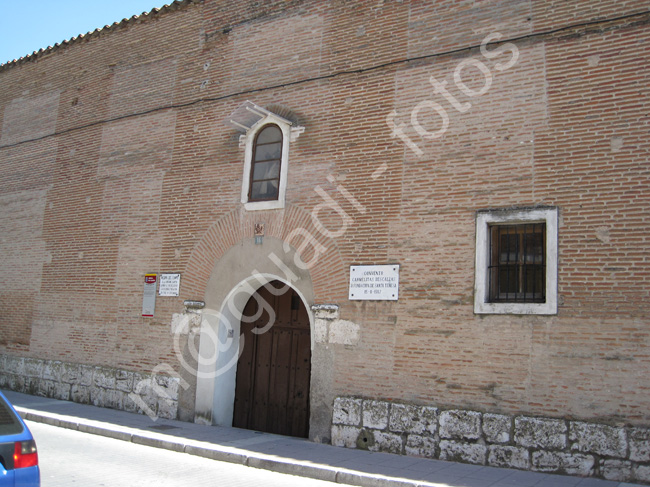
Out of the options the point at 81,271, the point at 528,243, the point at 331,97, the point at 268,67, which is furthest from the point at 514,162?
the point at 81,271

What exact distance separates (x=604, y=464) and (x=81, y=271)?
991 cm

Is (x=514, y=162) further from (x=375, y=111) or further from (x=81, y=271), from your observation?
(x=81, y=271)

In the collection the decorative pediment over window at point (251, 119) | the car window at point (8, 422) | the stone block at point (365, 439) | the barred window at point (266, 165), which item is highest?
the decorative pediment over window at point (251, 119)

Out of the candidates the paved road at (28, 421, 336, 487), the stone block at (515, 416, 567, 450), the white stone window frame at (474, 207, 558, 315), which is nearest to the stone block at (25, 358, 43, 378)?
the paved road at (28, 421, 336, 487)

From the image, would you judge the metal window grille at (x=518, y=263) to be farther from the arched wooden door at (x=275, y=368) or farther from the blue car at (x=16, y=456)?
the blue car at (x=16, y=456)

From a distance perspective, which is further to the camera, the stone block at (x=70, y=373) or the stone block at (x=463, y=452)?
the stone block at (x=70, y=373)

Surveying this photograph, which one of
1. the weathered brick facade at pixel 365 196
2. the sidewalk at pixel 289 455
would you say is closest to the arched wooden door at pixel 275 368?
the sidewalk at pixel 289 455

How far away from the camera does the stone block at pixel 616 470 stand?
6602 mm

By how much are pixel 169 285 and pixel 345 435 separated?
170 inches

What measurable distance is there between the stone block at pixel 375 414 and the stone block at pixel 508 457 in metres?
1.46

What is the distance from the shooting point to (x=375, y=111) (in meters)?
9.16

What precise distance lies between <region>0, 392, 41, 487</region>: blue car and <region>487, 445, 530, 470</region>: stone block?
5169 millimetres

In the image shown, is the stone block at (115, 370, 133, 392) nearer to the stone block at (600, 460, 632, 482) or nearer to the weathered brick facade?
the weathered brick facade

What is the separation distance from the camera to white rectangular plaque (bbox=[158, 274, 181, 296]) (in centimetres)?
1074
